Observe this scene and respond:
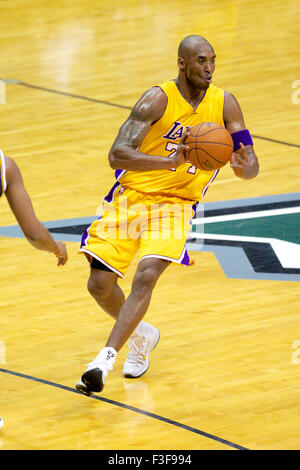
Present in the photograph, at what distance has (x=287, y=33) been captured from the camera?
49.5ft

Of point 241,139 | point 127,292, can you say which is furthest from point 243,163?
point 127,292

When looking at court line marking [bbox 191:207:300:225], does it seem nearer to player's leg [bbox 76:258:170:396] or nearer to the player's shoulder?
the player's shoulder

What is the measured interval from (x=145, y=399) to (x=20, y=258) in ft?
8.51

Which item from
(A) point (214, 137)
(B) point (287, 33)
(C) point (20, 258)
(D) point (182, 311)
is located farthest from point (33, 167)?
(B) point (287, 33)

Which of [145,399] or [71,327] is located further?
[71,327]

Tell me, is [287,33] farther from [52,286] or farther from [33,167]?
[52,286]

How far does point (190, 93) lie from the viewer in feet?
21.1

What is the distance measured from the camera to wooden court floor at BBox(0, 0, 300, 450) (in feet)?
19.1

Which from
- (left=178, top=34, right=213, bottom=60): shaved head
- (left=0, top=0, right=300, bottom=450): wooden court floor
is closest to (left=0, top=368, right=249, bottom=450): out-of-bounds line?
(left=0, top=0, right=300, bottom=450): wooden court floor

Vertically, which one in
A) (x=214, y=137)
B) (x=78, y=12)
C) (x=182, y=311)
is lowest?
Answer: (x=78, y=12)

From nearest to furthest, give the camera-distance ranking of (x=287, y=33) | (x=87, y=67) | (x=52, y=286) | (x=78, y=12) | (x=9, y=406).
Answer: (x=9, y=406) → (x=52, y=286) → (x=87, y=67) → (x=287, y=33) → (x=78, y=12)

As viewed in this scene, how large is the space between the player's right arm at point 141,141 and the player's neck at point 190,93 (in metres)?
0.13

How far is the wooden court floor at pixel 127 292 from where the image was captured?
5832 millimetres

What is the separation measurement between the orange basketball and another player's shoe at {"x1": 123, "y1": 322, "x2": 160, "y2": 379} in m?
1.12
